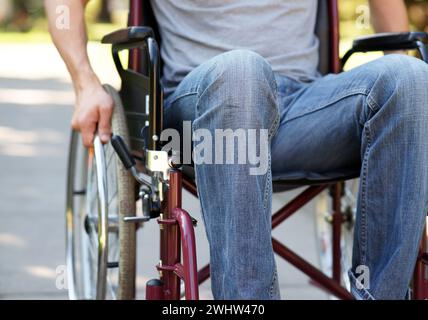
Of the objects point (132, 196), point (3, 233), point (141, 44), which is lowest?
point (3, 233)

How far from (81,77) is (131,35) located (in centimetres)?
20

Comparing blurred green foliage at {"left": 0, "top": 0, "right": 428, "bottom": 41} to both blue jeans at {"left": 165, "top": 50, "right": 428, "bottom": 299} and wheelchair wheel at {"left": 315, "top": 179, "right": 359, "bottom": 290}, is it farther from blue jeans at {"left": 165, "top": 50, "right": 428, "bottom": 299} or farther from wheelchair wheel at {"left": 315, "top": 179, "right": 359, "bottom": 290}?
blue jeans at {"left": 165, "top": 50, "right": 428, "bottom": 299}

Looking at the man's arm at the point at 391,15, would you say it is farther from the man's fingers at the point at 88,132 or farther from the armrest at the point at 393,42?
the man's fingers at the point at 88,132

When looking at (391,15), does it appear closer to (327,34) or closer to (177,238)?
(327,34)

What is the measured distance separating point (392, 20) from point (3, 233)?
198 cm

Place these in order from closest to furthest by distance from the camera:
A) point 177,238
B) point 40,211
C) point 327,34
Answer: point 177,238 → point 327,34 → point 40,211

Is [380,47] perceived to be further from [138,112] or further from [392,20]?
[138,112]

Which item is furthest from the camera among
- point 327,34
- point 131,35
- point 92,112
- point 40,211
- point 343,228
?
point 40,211

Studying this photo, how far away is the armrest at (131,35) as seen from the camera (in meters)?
2.11

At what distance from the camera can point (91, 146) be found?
7.48 feet

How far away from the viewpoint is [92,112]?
222 centimetres

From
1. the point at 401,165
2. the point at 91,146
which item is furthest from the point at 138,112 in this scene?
the point at 401,165

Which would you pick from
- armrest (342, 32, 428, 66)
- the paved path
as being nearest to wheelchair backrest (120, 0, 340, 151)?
armrest (342, 32, 428, 66)

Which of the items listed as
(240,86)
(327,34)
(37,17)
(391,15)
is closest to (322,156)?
(240,86)
